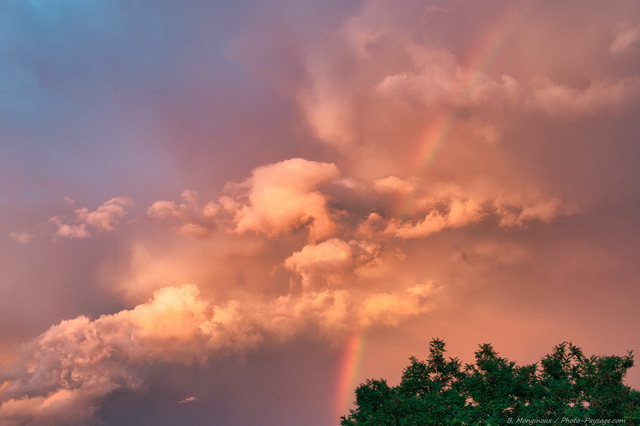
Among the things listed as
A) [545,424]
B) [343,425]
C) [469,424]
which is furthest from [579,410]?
[343,425]

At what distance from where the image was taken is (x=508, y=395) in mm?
70500

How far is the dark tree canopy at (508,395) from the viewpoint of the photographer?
60.2 meters

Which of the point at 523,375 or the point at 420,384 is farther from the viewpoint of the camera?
the point at 420,384

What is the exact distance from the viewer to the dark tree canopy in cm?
6025

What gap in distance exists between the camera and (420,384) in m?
83.1

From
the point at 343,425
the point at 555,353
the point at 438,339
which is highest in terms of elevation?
the point at 438,339

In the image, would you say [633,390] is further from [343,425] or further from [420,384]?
[343,425]

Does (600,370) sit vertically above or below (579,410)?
above

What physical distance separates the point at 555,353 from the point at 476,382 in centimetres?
1144

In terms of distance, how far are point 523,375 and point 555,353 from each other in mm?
6018

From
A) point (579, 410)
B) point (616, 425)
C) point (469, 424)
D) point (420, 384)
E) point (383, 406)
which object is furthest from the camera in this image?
point (420, 384)

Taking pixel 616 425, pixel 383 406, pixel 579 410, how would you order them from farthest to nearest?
pixel 383 406
pixel 579 410
pixel 616 425

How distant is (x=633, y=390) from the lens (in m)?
61.2

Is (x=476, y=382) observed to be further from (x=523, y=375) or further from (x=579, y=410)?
(x=579, y=410)
